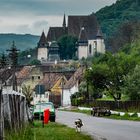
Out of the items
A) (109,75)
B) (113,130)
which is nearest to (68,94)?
(109,75)

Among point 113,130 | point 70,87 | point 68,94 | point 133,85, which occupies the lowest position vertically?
point 113,130

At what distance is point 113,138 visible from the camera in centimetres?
2852

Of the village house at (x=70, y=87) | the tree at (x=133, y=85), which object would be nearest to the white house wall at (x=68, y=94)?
the village house at (x=70, y=87)

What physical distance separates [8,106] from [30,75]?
454 ft

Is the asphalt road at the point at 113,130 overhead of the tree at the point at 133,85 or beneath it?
beneath

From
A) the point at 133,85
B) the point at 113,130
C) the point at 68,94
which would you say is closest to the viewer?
the point at 113,130

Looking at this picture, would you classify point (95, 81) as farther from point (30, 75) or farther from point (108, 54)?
point (30, 75)

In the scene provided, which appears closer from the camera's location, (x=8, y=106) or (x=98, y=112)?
(x=8, y=106)

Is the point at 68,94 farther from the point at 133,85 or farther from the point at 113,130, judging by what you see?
the point at 113,130

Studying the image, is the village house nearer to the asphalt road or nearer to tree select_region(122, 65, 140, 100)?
tree select_region(122, 65, 140, 100)

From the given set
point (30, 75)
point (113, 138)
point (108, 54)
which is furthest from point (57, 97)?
point (113, 138)

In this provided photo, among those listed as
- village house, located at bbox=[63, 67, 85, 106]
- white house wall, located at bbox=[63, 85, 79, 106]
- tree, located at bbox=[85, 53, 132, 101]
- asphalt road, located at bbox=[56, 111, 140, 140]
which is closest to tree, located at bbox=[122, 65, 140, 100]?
tree, located at bbox=[85, 53, 132, 101]

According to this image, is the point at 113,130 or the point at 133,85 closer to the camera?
the point at 113,130

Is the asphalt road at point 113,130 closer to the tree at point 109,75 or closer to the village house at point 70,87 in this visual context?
the tree at point 109,75
